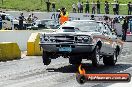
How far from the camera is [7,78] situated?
12227 millimetres

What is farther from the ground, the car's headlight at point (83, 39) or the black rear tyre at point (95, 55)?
the car's headlight at point (83, 39)

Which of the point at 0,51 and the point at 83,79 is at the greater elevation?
the point at 83,79

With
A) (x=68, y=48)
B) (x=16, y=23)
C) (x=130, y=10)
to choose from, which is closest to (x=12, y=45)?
(x=68, y=48)

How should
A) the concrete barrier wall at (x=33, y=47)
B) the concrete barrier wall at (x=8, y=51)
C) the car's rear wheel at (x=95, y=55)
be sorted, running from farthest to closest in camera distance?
the concrete barrier wall at (x=33, y=47)
the concrete barrier wall at (x=8, y=51)
the car's rear wheel at (x=95, y=55)

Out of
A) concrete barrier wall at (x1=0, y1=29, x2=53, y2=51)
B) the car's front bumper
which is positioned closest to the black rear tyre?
the car's front bumper

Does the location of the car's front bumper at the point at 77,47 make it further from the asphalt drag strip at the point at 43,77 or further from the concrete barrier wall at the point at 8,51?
the concrete barrier wall at the point at 8,51

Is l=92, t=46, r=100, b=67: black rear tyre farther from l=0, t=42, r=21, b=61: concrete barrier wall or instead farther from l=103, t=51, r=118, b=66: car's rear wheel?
l=0, t=42, r=21, b=61: concrete barrier wall

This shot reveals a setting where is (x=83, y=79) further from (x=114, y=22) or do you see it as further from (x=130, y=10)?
(x=130, y=10)

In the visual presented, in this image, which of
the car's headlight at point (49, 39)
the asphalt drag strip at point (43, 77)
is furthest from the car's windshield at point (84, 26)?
the asphalt drag strip at point (43, 77)

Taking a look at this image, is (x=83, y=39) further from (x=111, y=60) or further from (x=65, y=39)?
(x=111, y=60)

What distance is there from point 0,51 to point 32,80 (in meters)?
7.48

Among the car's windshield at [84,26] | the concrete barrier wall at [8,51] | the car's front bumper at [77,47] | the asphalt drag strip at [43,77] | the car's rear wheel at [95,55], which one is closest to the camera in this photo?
the asphalt drag strip at [43,77]

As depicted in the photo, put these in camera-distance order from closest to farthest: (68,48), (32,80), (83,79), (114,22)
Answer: (83,79)
(32,80)
(68,48)
(114,22)

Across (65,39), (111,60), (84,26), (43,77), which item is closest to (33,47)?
(111,60)
